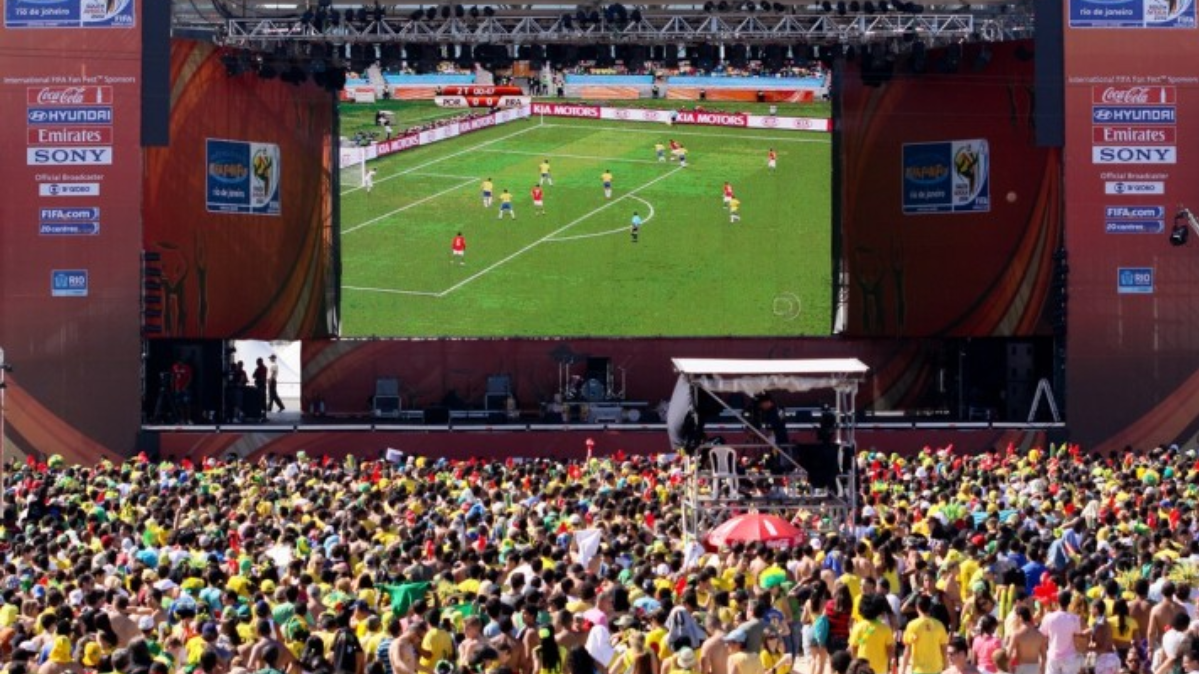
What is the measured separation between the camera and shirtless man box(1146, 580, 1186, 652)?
54.5ft

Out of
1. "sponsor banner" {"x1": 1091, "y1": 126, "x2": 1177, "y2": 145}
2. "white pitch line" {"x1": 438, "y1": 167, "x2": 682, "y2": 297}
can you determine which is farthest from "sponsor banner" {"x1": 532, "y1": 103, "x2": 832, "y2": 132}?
"sponsor banner" {"x1": 1091, "y1": 126, "x2": 1177, "y2": 145}

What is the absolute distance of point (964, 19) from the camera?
36.4 metres

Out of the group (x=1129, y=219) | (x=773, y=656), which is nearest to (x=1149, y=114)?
(x=1129, y=219)

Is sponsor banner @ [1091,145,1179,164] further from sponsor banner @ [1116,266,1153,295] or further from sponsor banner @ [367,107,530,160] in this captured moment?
sponsor banner @ [367,107,530,160]

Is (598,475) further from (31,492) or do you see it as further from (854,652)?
(854,652)

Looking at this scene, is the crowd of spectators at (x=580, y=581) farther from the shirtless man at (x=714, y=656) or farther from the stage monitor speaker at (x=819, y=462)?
the stage monitor speaker at (x=819, y=462)

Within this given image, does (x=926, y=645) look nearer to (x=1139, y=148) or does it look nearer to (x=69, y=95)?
(x=1139, y=148)

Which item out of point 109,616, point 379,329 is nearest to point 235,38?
point 379,329

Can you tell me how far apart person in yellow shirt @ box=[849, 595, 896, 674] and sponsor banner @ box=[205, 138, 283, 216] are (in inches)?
971

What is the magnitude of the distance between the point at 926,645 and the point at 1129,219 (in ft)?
71.3

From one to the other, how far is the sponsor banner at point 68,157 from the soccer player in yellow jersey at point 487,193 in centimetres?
833

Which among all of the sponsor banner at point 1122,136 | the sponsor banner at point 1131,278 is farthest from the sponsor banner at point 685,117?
the sponsor banner at point 1131,278

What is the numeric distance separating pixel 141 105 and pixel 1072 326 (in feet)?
47.2

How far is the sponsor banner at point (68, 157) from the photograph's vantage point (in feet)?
120
